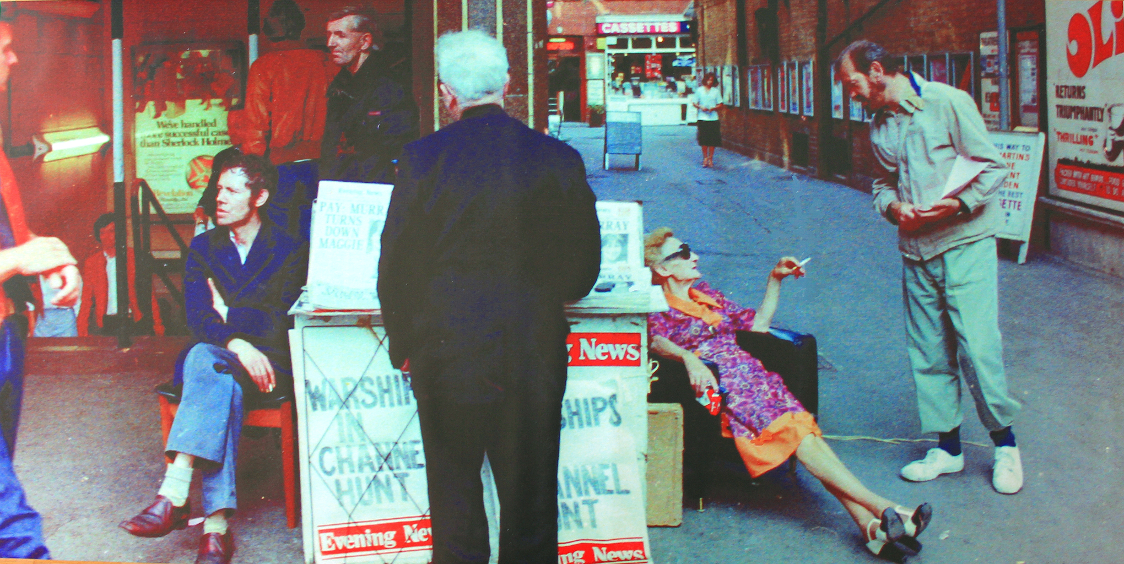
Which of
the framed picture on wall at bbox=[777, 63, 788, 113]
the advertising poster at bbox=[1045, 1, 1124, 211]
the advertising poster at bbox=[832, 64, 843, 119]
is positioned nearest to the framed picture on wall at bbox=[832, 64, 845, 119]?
the advertising poster at bbox=[832, 64, 843, 119]

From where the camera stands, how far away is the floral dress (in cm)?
335

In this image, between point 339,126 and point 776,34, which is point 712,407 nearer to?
point 339,126

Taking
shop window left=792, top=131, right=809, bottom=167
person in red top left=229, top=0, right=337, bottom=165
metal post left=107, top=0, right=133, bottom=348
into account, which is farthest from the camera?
shop window left=792, top=131, right=809, bottom=167

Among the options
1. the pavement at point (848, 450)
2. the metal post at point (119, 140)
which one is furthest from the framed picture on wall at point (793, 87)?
the metal post at point (119, 140)

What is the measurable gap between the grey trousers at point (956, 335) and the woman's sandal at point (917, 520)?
2.23 ft

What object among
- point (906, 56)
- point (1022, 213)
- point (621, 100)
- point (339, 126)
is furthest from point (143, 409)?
point (621, 100)

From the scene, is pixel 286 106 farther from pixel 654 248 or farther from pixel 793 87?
pixel 793 87

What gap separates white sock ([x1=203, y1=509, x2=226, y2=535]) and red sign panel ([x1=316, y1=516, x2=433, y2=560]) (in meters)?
0.36

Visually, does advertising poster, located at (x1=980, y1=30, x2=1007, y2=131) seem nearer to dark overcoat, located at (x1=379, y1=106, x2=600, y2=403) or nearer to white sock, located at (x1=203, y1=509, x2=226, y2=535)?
dark overcoat, located at (x1=379, y1=106, x2=600, y2=403)

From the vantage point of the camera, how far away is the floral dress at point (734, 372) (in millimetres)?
3354

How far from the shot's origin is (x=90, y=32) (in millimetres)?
4574

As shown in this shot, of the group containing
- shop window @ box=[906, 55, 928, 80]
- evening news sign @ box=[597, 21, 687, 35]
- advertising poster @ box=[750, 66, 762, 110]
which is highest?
evening news sign @ box=[597, 21, 687, 35]

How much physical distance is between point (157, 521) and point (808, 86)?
12.1 meters

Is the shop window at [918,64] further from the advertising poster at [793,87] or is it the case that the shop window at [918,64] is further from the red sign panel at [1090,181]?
the advertising poster at [793,87]
